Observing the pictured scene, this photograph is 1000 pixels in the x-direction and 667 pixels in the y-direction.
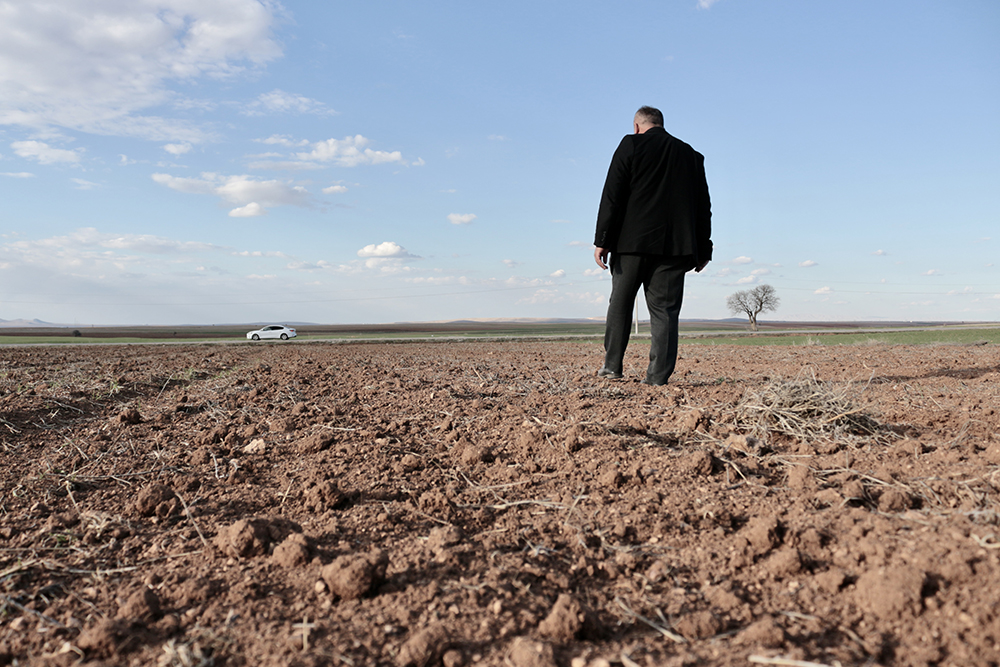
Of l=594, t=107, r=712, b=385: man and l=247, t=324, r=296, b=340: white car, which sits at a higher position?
l=594, t=107, r=712, b=385: man

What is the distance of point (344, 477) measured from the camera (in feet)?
8.82

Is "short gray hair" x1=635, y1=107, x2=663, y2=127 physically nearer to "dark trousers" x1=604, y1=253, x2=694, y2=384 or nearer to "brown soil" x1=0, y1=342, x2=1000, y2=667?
"dark trousers" x1=604, y1=253, x2=694, y2=384

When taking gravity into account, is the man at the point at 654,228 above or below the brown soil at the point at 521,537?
above

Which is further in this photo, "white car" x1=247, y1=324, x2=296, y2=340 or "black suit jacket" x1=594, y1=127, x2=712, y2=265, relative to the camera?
"white car" x1=247, y1=324, x2=296, y2=340

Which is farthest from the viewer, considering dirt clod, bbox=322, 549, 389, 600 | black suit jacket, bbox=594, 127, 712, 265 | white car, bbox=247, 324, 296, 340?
white car, bbox=247, 324, 296, 340

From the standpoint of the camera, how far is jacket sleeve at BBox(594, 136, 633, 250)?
4.57 metres

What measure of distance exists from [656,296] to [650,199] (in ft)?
2.60

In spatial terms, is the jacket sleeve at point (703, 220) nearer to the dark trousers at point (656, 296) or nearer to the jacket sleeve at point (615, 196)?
the dark trousers at point (656, 296)

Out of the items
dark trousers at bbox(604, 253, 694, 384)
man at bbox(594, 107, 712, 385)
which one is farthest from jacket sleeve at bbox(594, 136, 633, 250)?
dark trousers at bbox(604, 253, 694, 384)

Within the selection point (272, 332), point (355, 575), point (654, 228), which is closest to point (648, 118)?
point (654, 228)

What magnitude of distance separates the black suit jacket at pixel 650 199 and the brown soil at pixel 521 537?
1.36m

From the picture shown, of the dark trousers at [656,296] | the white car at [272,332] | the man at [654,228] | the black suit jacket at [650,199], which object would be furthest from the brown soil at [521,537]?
the white car at [272,332]

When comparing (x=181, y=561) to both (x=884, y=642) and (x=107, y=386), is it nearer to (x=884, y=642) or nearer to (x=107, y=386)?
(x=884, y=642)

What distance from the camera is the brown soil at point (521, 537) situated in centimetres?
145
